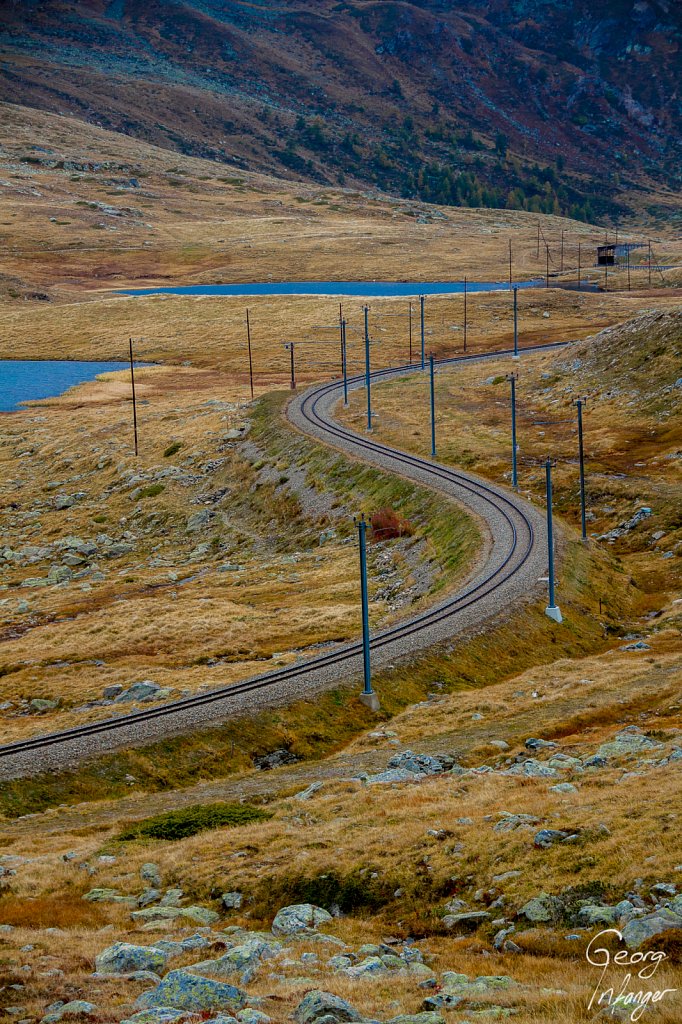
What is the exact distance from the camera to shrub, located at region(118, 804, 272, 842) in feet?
119

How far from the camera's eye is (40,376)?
168 meters

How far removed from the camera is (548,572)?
6281 cm

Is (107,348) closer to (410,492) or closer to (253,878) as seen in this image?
(410,492)

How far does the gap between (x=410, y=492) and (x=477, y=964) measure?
60753mm

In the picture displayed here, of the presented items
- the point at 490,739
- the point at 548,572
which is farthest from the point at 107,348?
the point at 490,739

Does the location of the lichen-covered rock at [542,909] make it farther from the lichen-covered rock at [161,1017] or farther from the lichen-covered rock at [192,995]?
the lichen-covered rock at [161,1017]

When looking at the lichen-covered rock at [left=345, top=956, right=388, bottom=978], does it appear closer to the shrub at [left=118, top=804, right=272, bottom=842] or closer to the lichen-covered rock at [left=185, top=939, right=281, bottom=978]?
the lichen-covered rock at [left=185, top=939, right=281, bottom=978]

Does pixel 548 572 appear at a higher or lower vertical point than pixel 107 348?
lower

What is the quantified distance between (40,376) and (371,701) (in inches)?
5164

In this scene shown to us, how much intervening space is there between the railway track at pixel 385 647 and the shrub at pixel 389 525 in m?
4.26

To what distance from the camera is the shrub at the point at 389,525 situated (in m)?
76.9

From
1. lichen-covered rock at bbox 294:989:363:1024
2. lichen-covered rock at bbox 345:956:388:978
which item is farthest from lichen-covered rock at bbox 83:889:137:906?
lichen-covered rock at bbox 294:989:363:1024

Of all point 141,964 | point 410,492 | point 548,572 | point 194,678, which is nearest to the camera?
point 141,964

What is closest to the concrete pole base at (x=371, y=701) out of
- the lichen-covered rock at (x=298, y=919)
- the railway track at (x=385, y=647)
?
the railway track at (x=385, y=647)
